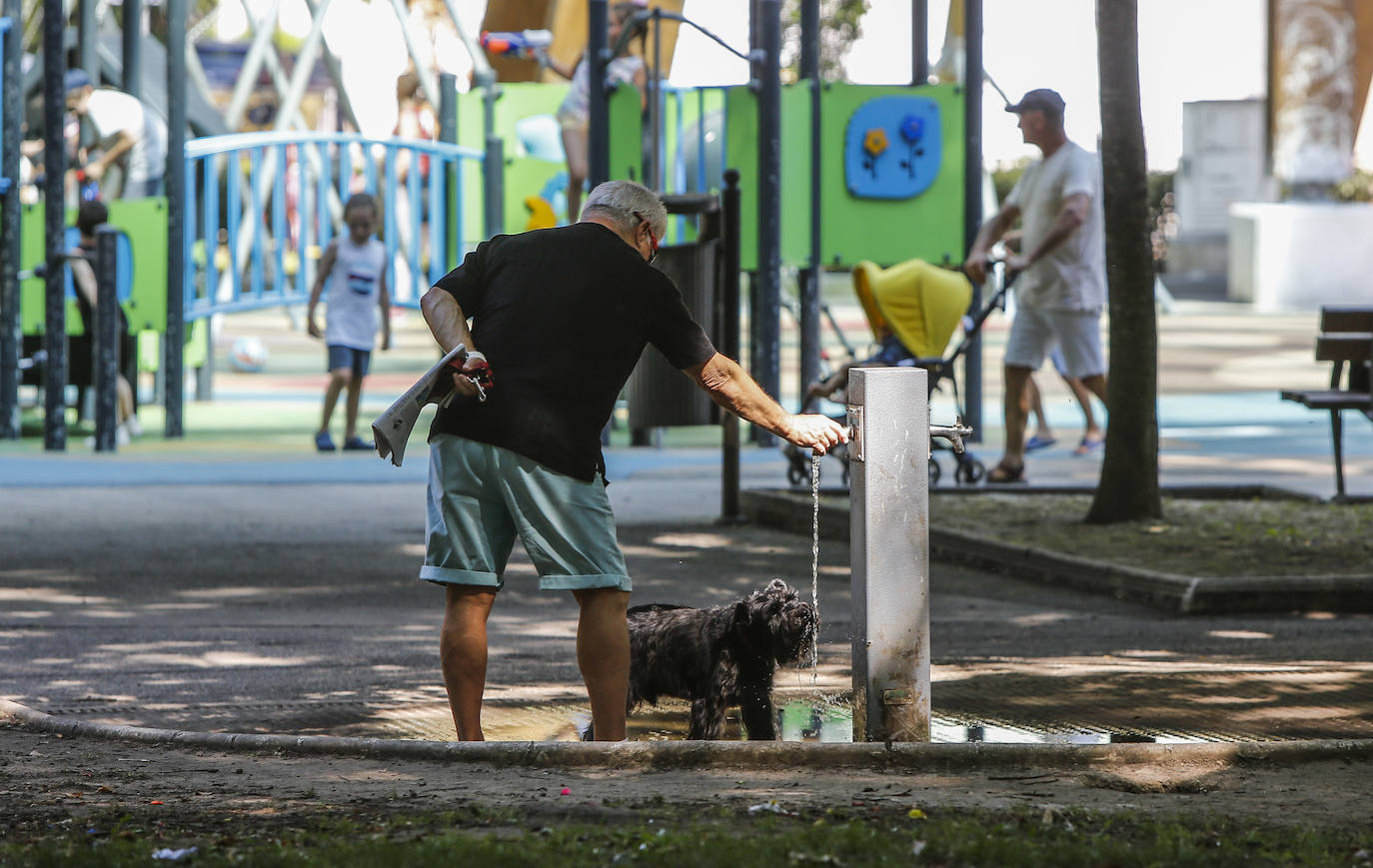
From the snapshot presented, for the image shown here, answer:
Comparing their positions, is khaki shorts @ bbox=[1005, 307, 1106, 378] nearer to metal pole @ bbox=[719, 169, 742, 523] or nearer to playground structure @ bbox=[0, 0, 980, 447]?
metal pole @ bbox=[719, 169, 742, 523]

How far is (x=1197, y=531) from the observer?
9664 millimetres

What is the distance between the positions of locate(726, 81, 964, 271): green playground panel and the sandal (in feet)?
12.2

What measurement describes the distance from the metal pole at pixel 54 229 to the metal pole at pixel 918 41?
6452 millimetres

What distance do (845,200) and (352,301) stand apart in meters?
3.92

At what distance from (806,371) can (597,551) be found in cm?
938

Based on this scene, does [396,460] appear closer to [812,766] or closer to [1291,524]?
[812,766]

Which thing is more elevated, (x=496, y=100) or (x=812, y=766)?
(x=496, y=100)

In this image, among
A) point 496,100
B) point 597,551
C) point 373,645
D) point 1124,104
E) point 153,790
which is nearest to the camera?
point 153,790

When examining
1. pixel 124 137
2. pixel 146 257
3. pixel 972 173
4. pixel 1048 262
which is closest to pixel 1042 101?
pixel 1048 262

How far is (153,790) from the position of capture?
482cm

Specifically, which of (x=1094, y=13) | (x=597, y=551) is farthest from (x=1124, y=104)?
(x=597, y=551)

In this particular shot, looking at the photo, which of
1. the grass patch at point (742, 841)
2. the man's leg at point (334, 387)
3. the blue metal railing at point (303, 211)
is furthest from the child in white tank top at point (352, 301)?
the grass patch at point (742, 841)

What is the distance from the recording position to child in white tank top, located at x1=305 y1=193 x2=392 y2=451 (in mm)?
14242

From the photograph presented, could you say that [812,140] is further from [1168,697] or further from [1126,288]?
[1168,697]
